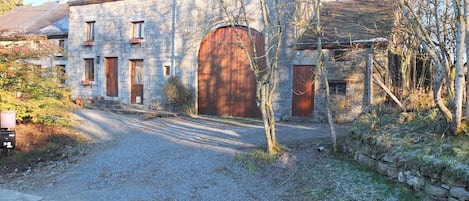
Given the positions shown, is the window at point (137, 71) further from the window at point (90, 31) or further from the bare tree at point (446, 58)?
the bare tree at point (446, 58)

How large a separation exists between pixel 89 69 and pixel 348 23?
12955mm

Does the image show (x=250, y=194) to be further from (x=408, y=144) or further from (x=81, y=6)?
(x=81, y=6)

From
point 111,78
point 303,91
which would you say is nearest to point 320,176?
point 303,91

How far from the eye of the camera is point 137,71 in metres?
17.6

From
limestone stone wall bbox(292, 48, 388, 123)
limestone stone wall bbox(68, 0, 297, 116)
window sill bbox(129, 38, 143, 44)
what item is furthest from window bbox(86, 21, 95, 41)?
limestone stone wall bbox(292, 48, 388, 123)

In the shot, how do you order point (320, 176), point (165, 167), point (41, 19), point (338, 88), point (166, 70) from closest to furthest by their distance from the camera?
point (320, 176) → point (165, 167) → point (338, 88) → point (166, 70) → point (41, 19)

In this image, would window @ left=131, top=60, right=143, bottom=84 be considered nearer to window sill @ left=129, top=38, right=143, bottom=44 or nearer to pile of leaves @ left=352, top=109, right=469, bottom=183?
window sill @ left=129, top=38, right=143, bottom=44

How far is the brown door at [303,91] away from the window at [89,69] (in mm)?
10771

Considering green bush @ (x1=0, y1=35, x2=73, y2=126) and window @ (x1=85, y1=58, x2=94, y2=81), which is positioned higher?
window @ (x1=85, y1=58, x2=94, y2=81)

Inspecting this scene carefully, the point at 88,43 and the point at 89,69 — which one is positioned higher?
the point at 88,43

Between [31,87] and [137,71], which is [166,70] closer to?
[137,71]

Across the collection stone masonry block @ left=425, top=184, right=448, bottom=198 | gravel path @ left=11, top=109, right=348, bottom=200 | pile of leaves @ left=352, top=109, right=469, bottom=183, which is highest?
pile of leaves @ left=352, top=109, right=469, bottom=183

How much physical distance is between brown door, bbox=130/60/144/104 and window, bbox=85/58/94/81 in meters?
2.77

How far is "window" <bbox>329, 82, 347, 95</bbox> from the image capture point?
13.3 m
